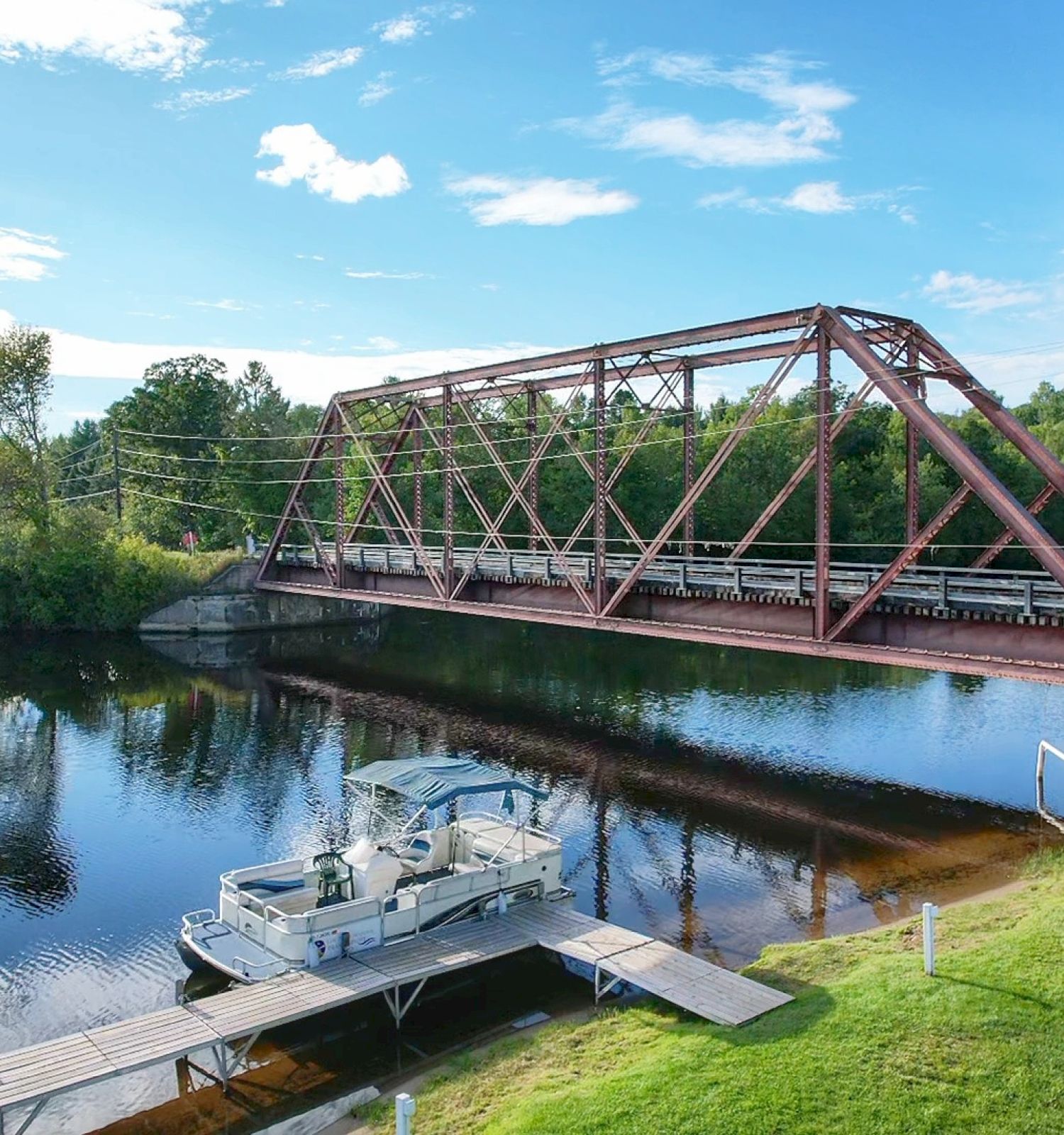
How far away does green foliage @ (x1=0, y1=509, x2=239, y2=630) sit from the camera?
6644cm

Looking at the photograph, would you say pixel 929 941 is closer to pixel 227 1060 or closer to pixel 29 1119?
pixel 227 1060

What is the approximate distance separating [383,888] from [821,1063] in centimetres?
908

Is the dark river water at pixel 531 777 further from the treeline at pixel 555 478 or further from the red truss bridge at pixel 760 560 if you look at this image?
the treeline at pixel 555 478

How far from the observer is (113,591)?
220 ft

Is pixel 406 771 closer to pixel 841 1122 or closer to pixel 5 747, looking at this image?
pixel 841 1122

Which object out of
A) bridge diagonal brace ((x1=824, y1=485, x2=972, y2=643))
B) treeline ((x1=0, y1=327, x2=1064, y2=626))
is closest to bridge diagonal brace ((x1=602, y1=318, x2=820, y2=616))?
bridge diagonal brace ((x1=824, y1=485, x2=972, y2=643))

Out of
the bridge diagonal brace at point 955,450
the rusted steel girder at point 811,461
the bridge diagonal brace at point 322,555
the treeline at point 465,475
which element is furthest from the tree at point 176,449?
the bridge diagonal brace at point 955,450

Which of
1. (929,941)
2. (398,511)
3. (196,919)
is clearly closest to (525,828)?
(196,919)

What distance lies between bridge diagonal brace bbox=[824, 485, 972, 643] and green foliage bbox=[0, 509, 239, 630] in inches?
1942

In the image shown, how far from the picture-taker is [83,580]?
67500 millimetres

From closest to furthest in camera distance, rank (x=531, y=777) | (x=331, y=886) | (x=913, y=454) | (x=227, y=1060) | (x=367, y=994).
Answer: (x=227, y=1060) < (x=367, y=994) < (x=331, y=886) < (x=913, y=454) < (x=531, y=777)

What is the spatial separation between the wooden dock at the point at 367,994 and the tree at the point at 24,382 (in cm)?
6673

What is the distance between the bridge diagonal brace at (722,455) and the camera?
29.4 meters

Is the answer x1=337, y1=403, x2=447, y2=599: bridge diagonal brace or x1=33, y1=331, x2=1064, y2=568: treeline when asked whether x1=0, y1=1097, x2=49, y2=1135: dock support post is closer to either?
x1=337, y1=403, x2=447, y2=599: bridge diagonal brace
